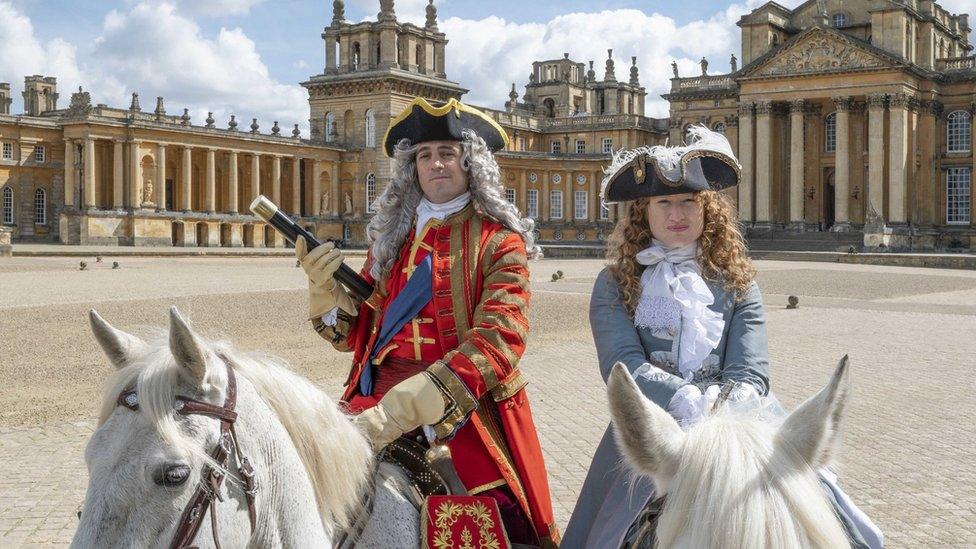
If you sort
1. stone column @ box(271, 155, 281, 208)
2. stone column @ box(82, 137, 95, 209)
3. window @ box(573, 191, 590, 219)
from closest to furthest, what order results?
stone column @ box(82, 137, 95, 209) → stone column @ box(271, 155, 281, 208) → window @ box(573, 191, 590, 219)

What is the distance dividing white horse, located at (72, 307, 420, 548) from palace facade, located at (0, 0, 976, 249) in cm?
5219

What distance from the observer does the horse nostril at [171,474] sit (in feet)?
7.00

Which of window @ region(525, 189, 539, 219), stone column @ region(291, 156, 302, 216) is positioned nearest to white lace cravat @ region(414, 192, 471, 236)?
stone column @ region(291, 156, 302, 216)

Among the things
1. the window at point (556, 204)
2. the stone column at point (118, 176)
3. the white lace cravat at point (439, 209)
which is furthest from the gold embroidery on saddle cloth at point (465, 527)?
the window at point (556, 204)

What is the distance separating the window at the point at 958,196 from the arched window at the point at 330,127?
1565 inches

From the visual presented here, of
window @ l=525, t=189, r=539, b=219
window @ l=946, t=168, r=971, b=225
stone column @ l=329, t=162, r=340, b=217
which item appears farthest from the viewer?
window @ l=525, t=189, r=539, b=219

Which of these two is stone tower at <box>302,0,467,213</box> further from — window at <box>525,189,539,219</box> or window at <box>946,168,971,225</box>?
window at <box>946,168,971,225</box>

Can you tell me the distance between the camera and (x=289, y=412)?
2.49 metres

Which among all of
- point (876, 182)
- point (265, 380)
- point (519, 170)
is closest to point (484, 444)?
point (265, 380)

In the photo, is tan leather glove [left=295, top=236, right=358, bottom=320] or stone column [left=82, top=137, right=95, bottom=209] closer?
tan leather glove [left=295, top=236, right=358, bottom=320]

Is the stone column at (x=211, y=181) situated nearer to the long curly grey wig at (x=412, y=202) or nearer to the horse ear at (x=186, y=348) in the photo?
the long curly grey wig at (x=412, y=202)

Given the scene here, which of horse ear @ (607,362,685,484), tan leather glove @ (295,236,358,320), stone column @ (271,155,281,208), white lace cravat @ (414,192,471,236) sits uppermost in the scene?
stone column @ (271,155,281,208)

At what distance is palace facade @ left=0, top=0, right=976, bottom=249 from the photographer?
A: 55.1 metres

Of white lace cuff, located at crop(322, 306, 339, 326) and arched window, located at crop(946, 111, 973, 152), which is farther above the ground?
arched window, located at crop(946, 111, 973, 152)
